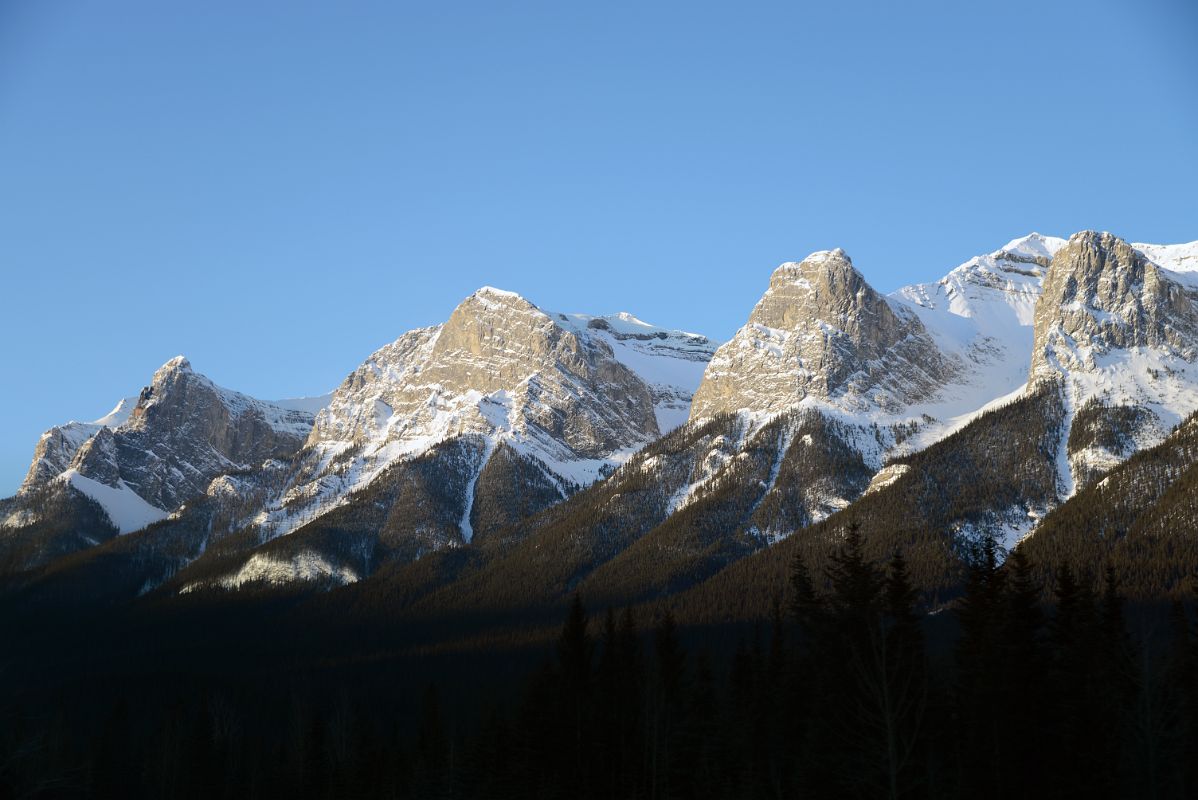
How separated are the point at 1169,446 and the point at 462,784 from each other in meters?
125

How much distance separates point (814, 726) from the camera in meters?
67.9

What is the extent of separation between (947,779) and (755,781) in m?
16.4

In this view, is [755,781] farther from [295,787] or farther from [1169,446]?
[1169,446]

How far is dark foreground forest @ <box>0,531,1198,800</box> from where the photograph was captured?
57969mm

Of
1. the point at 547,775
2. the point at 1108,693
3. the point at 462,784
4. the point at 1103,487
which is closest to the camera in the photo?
the point at 1108,693

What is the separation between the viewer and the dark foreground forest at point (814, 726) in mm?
57969

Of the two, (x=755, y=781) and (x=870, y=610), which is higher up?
(x=870, y=610)

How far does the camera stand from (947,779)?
2327 inches

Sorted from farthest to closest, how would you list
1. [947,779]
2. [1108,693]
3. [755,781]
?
[755,781], [1108,693], [947,779]

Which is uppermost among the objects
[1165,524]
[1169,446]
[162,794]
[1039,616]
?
[1169,446]

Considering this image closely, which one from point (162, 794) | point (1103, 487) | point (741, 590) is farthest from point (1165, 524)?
point (162, 794)

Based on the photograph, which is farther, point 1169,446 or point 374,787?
point 1169,446

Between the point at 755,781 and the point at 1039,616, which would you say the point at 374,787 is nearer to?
the point at 755,781

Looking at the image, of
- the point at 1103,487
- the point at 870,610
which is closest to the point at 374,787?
the point at 870,610
